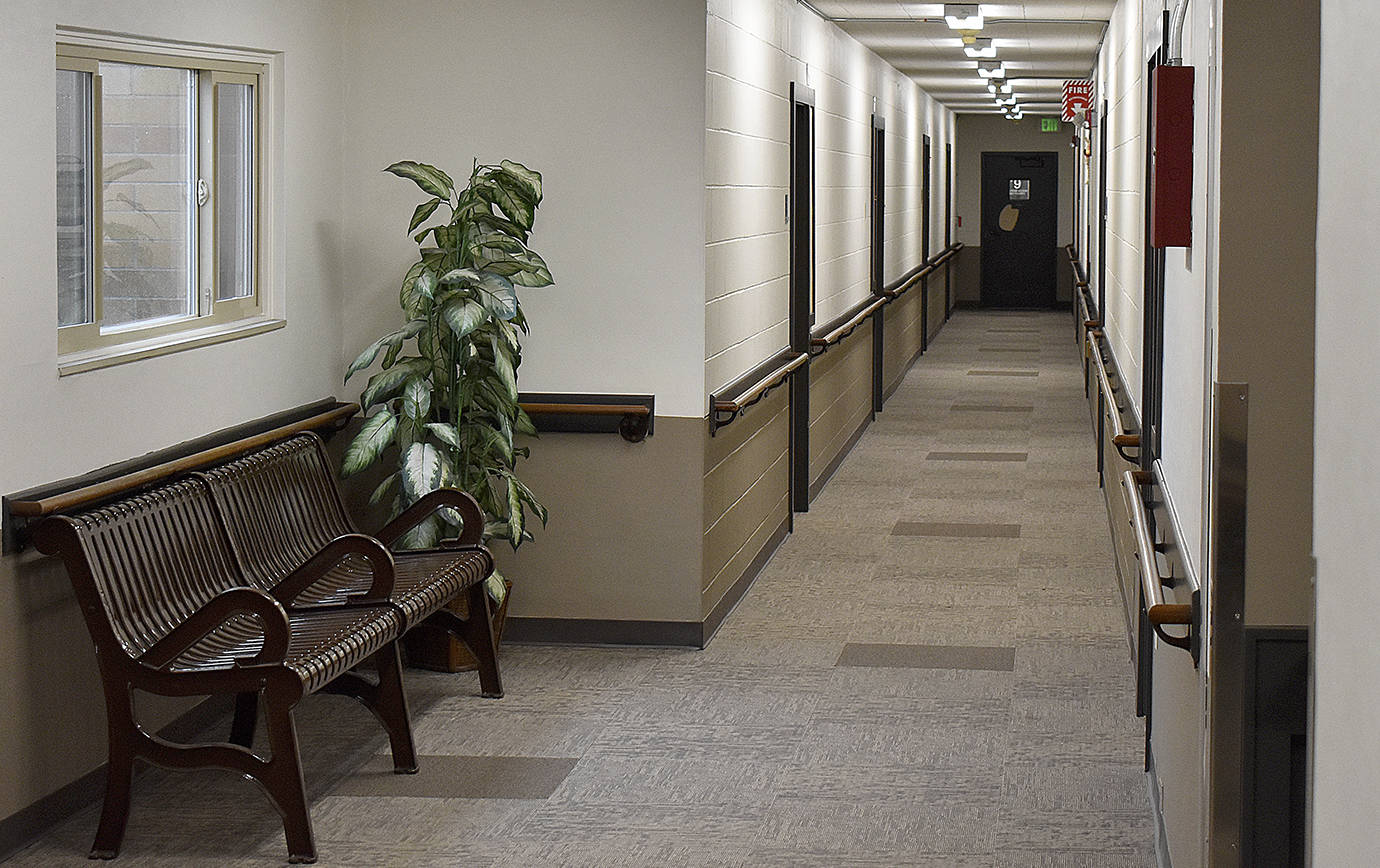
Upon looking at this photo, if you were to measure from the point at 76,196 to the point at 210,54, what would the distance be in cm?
82

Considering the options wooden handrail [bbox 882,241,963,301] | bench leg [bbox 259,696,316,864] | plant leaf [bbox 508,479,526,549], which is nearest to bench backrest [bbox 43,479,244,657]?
bench leg [bbox 259,696,316,864]

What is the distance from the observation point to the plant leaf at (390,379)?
515 centimetres

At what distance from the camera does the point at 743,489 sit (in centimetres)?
654

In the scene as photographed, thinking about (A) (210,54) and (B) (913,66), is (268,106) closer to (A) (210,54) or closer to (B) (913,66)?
(A) (210,54)

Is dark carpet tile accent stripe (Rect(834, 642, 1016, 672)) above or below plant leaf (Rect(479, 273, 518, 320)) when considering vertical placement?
below

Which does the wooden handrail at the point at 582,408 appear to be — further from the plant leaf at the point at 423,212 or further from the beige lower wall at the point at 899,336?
the beige lower wall at the point at 899,336

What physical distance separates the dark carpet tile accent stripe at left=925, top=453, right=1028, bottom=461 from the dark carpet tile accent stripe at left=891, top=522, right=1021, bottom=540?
2145 mm

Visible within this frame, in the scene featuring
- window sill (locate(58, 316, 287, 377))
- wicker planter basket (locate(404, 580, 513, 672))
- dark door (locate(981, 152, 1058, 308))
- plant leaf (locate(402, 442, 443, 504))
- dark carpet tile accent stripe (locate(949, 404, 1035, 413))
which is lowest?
wicker planter basket (locate(404, 580, 513, 672))

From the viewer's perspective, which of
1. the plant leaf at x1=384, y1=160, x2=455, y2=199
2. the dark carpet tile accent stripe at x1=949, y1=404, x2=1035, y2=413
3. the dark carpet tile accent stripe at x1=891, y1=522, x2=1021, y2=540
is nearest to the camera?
the plant leaf at x1=384, y1=160, x2=455, y2=199

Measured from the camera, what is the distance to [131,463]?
164 inches

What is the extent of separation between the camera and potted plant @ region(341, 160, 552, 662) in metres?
5.01

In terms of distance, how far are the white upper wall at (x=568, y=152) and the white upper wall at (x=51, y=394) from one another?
660 millimetres

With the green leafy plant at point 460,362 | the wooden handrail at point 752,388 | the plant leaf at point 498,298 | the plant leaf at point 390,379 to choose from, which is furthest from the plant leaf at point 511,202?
the wooden handrail at point 752,388

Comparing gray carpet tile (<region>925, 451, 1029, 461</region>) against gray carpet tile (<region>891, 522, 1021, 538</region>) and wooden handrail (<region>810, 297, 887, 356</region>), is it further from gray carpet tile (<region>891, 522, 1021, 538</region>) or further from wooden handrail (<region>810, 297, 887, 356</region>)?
gray carpet tile (<region>891, 522, 1021, 538</region>)
